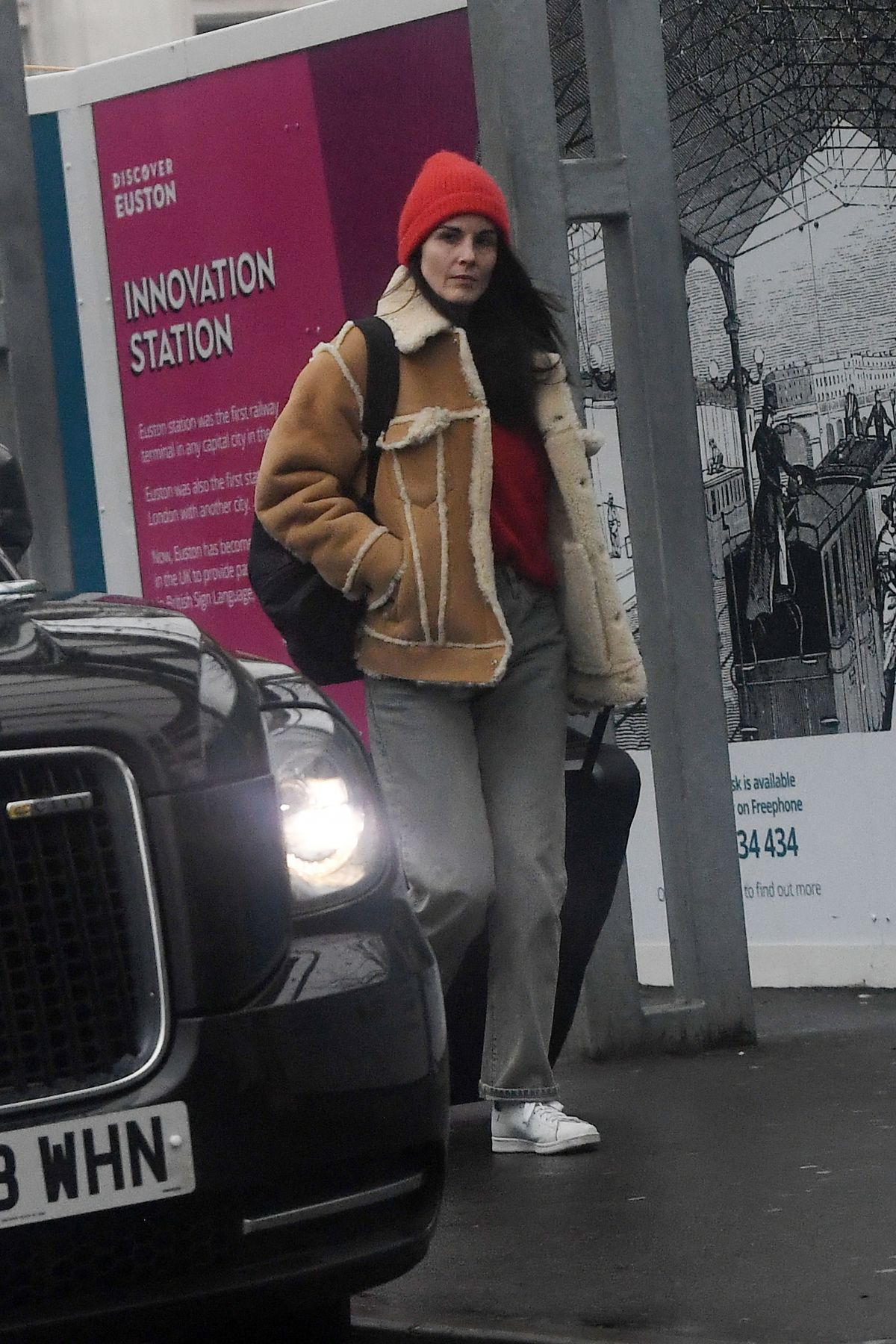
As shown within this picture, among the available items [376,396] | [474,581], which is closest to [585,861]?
[474,581]

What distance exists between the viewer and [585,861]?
17.8 feet

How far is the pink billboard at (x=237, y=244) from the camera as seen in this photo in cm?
696

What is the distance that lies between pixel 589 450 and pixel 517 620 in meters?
0.40

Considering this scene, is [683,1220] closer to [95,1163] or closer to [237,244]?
[95,1163]

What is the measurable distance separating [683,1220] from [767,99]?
3772mm

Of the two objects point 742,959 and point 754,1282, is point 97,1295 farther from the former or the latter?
point 742,959

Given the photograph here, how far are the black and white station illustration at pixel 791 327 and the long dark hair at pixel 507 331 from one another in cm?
210

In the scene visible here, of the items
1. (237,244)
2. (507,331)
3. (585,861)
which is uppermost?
(237,244)

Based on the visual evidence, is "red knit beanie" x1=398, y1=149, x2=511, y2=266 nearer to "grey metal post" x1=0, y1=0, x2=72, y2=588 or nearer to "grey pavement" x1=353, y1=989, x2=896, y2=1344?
"grey pavement" x1=353, y1=989, x2=896, y2=1344

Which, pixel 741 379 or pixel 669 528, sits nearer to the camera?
pixel 669 528

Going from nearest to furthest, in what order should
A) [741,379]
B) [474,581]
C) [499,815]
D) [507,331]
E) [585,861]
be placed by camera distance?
[474,581] → [499,815] → [507,331] → [585,861] → [741,379]

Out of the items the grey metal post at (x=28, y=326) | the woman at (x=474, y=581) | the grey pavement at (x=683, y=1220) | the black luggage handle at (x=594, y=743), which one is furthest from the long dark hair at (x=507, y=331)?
the grey metal post at (x=28, y=326)

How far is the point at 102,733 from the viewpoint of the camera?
3082mm

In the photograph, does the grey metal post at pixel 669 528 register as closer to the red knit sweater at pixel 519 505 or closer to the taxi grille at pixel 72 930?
the red knit sweater at pixel 519 505
